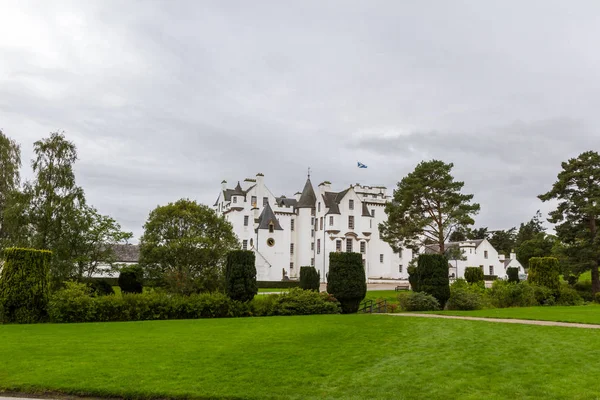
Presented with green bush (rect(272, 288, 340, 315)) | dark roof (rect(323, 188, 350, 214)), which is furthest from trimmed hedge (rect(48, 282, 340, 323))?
dark roof (rect(323, 188, 350, 214))

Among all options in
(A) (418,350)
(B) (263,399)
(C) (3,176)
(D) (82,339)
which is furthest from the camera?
(C) (3,176)

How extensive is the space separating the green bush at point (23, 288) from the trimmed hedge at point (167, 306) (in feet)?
1.88

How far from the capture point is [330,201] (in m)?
65.0

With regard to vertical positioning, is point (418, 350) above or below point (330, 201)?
below

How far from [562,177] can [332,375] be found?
1571 inches

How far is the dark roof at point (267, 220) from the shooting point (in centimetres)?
6212

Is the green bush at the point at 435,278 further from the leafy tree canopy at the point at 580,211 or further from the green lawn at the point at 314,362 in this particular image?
the leafy tree canopy at the point at 580,211

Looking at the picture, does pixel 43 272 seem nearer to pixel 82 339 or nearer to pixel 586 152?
pixel 82 339

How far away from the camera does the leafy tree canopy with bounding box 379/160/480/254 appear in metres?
42.5

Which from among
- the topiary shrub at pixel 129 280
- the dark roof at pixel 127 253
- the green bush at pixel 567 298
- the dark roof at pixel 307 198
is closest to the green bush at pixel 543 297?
the green bush at pixel 567 298

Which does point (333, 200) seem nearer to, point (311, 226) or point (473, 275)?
point (311, 226)

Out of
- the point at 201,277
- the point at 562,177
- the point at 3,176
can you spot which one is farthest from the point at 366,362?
the point at 562,177

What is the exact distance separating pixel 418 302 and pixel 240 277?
9880 mm

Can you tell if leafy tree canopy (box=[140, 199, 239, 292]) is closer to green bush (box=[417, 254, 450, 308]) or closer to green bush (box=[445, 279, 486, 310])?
green bush (box=[417, 254, 450, 308])
